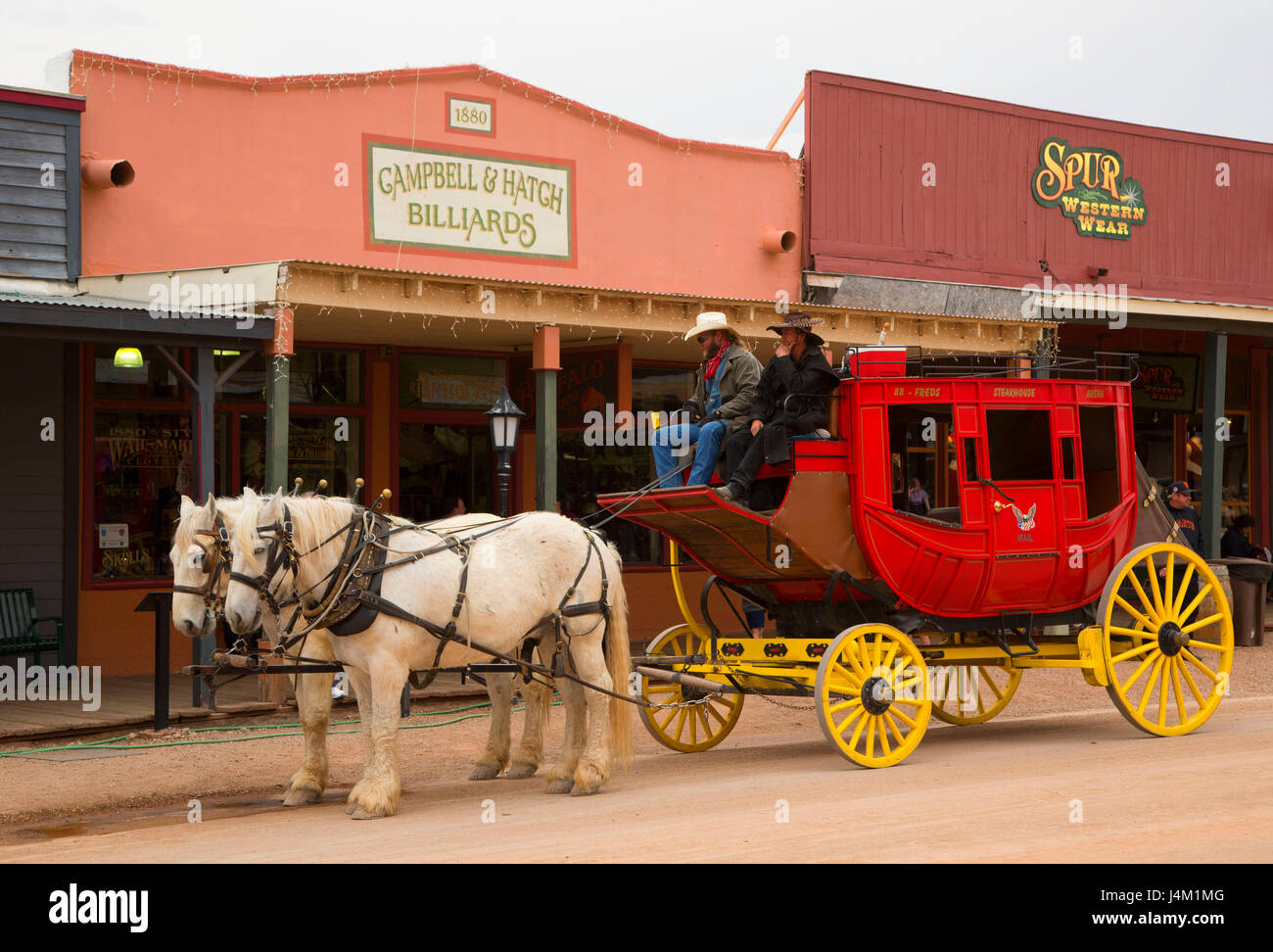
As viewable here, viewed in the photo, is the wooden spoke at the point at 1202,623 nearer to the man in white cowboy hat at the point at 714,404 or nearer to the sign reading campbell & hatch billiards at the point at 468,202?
the man in white cowboy hat at the point at 714,404

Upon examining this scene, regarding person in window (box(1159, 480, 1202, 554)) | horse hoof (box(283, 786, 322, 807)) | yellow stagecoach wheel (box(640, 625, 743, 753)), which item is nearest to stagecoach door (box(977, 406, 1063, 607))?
yellow stagecoach wheel (box(640, 625, 743, 753))

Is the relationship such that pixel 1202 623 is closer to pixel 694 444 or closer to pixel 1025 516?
pixel 1025 516

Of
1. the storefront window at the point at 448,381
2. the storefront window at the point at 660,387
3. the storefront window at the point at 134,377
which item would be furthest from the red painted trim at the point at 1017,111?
the storefront window at the point at 134,377

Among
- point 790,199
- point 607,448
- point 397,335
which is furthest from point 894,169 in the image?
point 397,335

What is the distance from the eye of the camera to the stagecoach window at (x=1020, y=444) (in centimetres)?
1035

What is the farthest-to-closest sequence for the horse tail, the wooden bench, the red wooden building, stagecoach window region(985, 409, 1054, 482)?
the red wooden building
the wooden bench
stagecoach window region(985, 409, 1054, 482)
the horse tail

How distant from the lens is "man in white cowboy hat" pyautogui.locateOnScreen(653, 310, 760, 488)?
31.7 feet

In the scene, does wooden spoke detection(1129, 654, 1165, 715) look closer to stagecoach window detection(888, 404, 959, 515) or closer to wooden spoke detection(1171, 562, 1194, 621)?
wooden spoke detection(1171, 562, 1194, 621)

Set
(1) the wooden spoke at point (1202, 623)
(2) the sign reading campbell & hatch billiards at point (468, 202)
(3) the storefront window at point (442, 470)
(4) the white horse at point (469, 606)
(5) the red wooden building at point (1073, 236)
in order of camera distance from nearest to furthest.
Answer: (4) the white horse at point (469, 606), (1) the wooden spoke at point (1202, 623), (2) the sign reading campbell & hatch billiards at point (468, 202), (3) the storefront window at point (442, 470), (5) the red wooden building at point (1073, 236)

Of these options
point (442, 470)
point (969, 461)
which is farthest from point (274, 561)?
point (442, 470)

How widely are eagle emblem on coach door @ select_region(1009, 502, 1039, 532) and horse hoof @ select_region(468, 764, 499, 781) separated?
3831 millimetres

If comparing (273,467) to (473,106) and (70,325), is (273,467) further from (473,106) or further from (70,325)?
(473,106)

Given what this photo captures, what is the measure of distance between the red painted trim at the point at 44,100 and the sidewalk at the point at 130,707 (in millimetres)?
5199

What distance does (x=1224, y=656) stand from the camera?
10.6 meters
